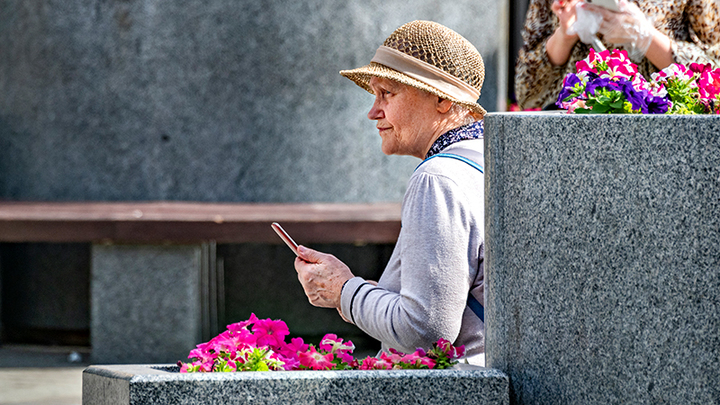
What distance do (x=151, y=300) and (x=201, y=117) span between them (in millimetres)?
1533

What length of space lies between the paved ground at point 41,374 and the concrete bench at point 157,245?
316mm

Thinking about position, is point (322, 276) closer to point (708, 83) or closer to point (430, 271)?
point (430, 271)

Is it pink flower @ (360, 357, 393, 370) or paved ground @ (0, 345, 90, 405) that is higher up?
pink flower @ (360, 357, 393, 370)

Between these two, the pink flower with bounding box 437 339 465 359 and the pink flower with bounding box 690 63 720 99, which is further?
the pink flower with bounding box 690 63 720 99

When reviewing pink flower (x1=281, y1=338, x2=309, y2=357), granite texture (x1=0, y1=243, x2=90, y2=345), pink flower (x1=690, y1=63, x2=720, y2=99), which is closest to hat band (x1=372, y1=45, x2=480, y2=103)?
pink flower (x1=690, y1=63, x2=720, y2=99)

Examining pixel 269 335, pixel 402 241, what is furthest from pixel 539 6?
pixel 269 335

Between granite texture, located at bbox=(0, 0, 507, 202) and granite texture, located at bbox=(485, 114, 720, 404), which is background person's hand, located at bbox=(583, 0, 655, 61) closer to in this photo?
granite texture, located at bbox=(485, 114, 720, 404)

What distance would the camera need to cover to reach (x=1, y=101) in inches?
295

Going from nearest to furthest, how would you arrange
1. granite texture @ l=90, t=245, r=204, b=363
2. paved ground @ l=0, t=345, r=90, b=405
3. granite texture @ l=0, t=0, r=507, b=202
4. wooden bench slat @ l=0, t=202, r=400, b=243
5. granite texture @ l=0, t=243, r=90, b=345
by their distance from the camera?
paved ground @ l=0, t=345, r=90, b=405 → wooden bench slat @ l=0, t=202, r=400, b=243 → granite texture @ l=90, t=245, r=204, b=363 → granite texture @ l=0, t=0, r=507, b=202 → granite texture @ l=0, t=243, r=90, b=345

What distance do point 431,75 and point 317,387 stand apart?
115cm

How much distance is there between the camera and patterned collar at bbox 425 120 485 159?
9.86 feet

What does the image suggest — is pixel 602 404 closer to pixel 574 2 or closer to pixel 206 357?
pixel 206 357

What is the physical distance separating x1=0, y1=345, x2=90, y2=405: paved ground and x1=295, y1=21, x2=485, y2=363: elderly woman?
3.40 metres

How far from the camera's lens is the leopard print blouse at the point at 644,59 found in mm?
4195
